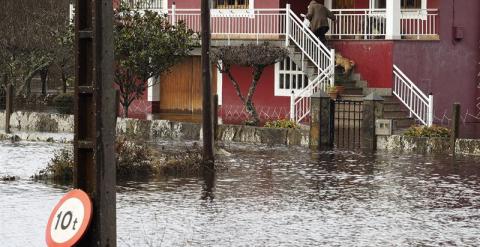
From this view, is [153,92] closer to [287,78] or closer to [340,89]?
[287,78]

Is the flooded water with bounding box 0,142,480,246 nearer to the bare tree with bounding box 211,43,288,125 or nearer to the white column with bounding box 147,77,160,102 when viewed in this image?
the bare tree with bounding box 211,43,288,125

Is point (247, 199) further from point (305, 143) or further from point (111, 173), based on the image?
point (305, 143)

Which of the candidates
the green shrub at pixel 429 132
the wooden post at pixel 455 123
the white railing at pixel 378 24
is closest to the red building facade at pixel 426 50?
the white railing at pixel 378 24

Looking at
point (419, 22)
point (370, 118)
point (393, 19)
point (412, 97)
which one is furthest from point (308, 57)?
point (370, 118)

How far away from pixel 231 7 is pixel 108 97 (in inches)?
1159

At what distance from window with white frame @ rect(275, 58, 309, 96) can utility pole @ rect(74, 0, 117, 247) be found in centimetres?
2730

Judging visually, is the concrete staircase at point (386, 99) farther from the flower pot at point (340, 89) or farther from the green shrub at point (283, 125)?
the green shrub at point (283, 125)

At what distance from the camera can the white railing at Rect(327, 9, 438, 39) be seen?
37438 millimetres

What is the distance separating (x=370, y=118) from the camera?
29359mm

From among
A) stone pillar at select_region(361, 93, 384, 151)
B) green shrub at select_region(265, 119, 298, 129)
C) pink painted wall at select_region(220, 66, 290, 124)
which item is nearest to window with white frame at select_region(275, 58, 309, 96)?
pink painted wall at select_region(220, 66, 290, 124)

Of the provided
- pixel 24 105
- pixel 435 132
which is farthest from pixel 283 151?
pixel 24 105

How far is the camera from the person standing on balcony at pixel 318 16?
121ft

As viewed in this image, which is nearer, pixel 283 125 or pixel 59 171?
pixel 59 171

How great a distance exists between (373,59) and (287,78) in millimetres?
3227
